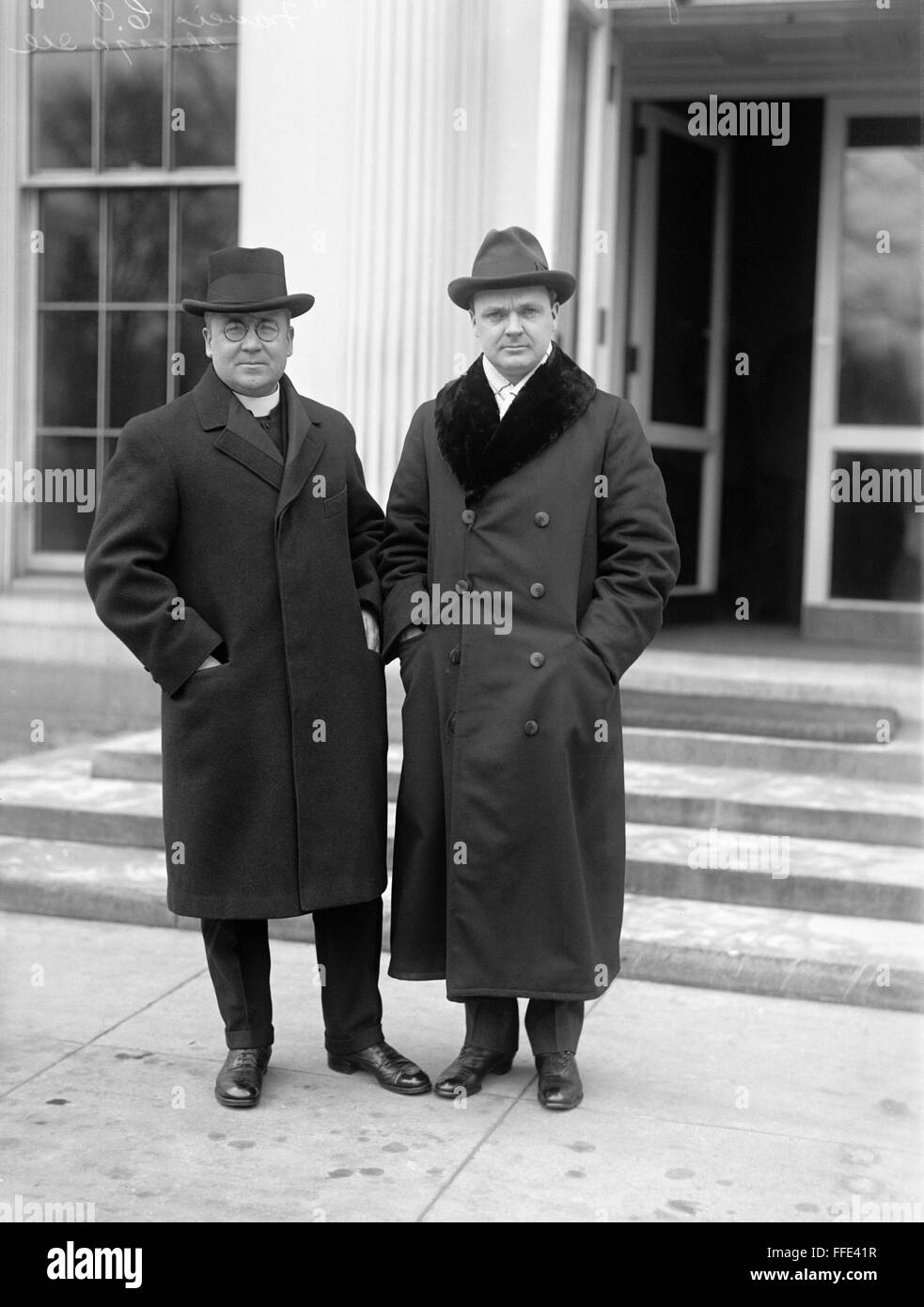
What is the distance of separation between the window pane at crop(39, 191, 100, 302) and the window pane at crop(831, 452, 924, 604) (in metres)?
3.75

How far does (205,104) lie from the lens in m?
7.38

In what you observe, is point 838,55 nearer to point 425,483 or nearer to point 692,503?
point 692,503

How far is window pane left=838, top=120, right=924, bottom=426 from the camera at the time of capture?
7.88 metres

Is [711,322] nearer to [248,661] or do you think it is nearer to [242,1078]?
[248,661]

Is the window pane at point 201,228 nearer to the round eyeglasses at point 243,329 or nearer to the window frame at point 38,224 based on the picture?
the window frame at point 38,224

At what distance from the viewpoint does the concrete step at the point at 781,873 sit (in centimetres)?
507

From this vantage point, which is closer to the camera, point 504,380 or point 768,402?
point 504,380

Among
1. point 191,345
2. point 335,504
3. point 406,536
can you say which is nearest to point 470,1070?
point 406,536

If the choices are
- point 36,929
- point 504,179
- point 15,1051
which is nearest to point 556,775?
point 15,1051

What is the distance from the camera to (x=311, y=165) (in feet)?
22.9

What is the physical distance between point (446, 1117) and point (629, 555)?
1.38 metres

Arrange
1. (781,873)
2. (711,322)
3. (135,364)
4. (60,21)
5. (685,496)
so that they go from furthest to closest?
(711,322)
(685,496)
(135,364)
(60,21)
(781,873)

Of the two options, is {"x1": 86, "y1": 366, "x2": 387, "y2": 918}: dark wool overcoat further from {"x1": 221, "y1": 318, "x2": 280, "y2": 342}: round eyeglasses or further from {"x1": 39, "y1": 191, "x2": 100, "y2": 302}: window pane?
{"x1": 39, "y1": 191, "x2": 100, "y2": 302}: window pane

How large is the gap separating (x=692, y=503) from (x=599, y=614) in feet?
16.1
